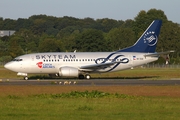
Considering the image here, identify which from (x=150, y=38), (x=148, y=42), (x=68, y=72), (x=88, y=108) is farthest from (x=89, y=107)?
(x=150, y=38)

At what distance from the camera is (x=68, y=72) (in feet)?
164

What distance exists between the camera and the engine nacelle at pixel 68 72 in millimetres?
49969

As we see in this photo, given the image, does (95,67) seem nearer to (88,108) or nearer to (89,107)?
(89,107)

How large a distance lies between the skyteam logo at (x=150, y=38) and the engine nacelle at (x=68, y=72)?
7954 millimetres

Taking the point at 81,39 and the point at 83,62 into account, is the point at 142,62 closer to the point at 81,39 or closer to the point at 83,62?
the point at 83,62

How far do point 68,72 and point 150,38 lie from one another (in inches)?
365

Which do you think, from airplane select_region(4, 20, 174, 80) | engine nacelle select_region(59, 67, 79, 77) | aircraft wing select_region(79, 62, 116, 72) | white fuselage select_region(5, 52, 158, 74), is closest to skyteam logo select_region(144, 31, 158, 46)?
airplane select_region(4, 20, 174, 80)

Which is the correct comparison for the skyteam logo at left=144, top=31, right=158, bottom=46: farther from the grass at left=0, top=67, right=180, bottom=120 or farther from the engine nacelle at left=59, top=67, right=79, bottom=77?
the grass at left=0, top=67, right=180, bottom=120

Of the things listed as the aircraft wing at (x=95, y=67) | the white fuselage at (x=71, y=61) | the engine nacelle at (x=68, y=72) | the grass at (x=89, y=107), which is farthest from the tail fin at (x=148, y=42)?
the grass at (x=89, y=107)

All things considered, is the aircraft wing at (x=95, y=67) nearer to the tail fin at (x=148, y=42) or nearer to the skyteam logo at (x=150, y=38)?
the tail fin at (x=148, y=42)

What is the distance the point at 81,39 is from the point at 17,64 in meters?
80.4

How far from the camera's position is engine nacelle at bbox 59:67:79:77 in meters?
50.0

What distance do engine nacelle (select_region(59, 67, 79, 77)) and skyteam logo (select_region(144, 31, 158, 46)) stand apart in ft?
26.1

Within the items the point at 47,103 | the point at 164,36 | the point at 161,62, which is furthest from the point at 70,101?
the point at 164,36
